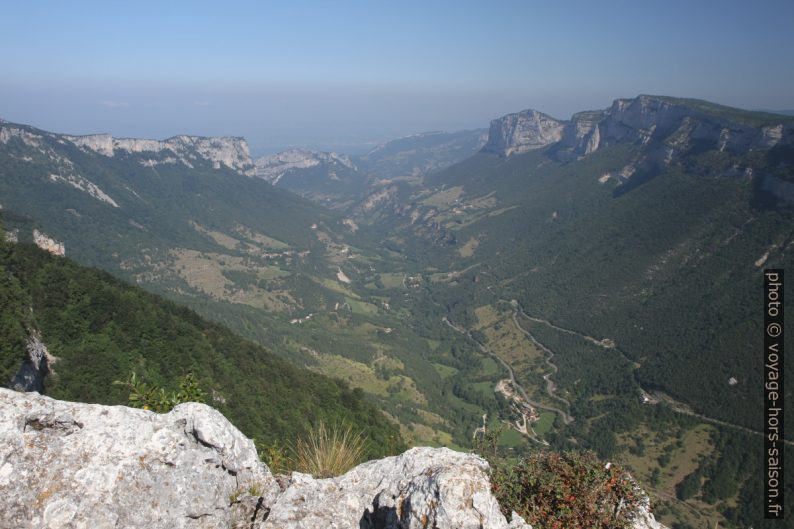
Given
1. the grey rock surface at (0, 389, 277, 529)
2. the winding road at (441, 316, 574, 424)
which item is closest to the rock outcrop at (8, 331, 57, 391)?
the grey rock surface at (0, 389, 277, 529)

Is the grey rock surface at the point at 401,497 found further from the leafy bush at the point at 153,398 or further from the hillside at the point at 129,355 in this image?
the hillside at the point at 129,355

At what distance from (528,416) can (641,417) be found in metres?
25.8

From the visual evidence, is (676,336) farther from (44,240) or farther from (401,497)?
(44,240)

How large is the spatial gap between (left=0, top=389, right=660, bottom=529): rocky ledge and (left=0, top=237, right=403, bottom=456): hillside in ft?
71.4

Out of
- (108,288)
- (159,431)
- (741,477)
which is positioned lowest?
(741,477)

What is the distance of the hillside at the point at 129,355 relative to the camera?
38.6 m

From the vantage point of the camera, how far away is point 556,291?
19300 cm

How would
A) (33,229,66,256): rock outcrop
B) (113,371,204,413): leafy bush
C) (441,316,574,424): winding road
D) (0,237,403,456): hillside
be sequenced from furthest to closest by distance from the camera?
(441,316,574,424): winding road → (33,229,66,256): rock outcrop → (0,237,403,456): hillside → (113,371,204,413): leafy bush

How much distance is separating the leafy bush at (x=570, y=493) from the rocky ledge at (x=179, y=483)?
65 cm

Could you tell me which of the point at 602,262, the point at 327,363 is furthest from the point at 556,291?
the point at 327,363

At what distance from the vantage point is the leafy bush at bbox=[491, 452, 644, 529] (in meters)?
11.0

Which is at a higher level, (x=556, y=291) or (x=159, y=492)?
(x=159, y=492)

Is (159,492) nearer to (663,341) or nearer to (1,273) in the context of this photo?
(1,273)

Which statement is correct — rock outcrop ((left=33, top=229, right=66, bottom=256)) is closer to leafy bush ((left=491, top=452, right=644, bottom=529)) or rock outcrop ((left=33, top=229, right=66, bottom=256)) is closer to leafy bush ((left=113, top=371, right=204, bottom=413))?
leafy bush ((left=113, top=371, right=204, bottom=413))
